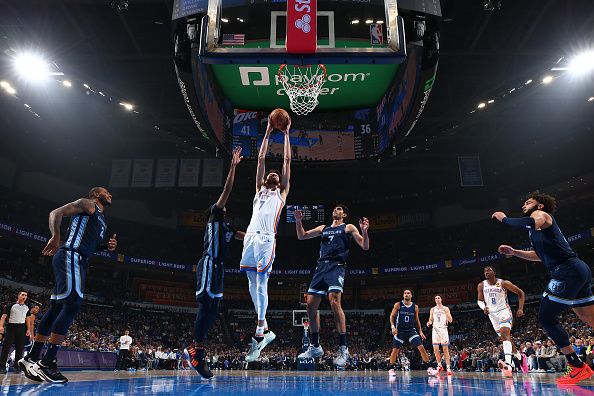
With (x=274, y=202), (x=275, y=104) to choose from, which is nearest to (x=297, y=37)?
(x=274, y=202)

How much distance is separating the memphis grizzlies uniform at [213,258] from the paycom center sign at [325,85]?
219 inches

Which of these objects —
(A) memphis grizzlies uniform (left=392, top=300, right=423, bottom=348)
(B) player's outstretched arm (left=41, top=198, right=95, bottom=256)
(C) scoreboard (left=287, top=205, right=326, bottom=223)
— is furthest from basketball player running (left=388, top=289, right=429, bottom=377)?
(C) scoreboard (left=287, top=205, right=326, bottom=223)

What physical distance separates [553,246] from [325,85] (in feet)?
24.2

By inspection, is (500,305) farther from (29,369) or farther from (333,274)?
(29,369)

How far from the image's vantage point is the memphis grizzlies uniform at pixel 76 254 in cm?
526

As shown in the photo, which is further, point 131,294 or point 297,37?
point 131,294

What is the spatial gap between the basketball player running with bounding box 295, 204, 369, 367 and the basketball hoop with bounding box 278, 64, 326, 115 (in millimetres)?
3992

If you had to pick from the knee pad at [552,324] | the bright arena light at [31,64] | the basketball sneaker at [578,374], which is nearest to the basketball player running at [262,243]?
the knee pad at [552,324]

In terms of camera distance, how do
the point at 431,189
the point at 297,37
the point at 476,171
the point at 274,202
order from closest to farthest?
1. the point at 274,202
2. the point at 297,37
3. the point at 476,171
4. the point at 431,189

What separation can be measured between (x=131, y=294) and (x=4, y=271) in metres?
8.84

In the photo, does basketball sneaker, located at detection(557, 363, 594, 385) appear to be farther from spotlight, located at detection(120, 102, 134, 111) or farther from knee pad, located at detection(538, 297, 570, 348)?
spotlight, located at detection(120, 102, 134, 111)

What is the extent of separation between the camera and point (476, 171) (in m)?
21.8

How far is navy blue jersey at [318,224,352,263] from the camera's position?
6.71 m

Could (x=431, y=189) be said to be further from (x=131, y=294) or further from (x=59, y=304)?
(x=59, y=304)
